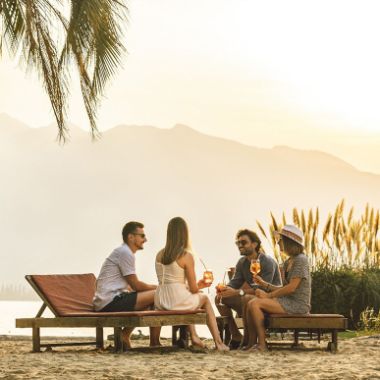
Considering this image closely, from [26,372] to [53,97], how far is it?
5.37 m

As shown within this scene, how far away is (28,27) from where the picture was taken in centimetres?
1294

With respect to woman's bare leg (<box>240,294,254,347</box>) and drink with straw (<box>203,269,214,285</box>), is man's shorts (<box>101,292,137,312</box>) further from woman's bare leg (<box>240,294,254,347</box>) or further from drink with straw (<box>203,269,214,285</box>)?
woman's bare leg (<box>240,294,254,347</box>)

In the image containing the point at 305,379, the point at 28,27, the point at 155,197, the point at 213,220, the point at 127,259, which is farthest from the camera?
the point at 155,197

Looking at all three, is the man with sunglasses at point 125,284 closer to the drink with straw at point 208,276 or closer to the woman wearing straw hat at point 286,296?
the drink with straw at point 208,276

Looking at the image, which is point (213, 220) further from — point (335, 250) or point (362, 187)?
point (335, 250)

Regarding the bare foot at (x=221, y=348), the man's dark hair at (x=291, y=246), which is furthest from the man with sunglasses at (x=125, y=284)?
the man's dark hair at (x=291, y=246)

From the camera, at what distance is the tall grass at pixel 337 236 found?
15791 mm

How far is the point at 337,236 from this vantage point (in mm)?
15789

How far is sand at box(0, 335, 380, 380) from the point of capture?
331 inches

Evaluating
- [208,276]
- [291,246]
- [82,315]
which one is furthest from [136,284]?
[291,246]

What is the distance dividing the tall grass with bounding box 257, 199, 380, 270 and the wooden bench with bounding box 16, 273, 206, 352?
4836 millimetres

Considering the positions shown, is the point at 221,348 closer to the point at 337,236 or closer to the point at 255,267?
the point at 255,267

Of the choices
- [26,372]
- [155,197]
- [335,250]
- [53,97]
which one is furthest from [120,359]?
[155,197]

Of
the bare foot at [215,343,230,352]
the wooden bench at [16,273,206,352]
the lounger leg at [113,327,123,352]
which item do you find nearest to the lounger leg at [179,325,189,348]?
the wooden bench at [16,273,206,352]
